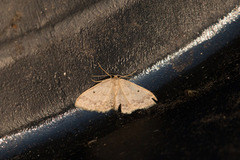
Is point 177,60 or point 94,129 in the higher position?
point 177,60

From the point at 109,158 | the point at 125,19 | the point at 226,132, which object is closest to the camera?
the point at 226,132

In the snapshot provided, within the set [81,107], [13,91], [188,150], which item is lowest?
[188,150]

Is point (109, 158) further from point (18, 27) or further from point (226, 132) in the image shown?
point (18, 27)

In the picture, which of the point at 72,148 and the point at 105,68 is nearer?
the point at 72,148

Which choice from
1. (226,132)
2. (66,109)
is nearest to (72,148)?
(66,109)

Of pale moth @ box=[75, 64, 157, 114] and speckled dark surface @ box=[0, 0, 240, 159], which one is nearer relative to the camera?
speckled dark surface @ box=[0, 0, 240, 159]

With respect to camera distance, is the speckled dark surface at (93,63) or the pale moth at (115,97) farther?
the pale moth at (115,97)
